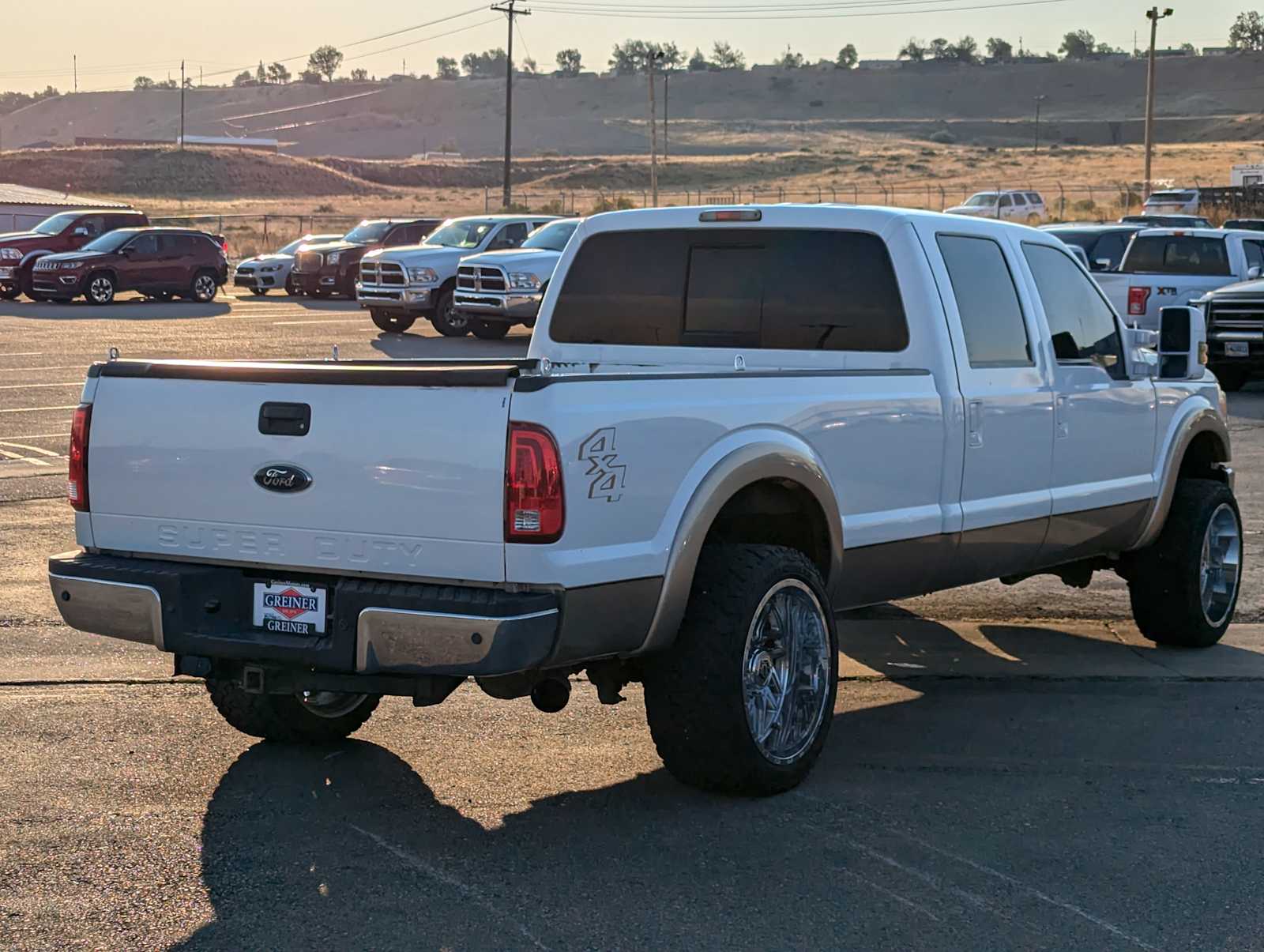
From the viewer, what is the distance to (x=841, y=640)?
8.34 metres

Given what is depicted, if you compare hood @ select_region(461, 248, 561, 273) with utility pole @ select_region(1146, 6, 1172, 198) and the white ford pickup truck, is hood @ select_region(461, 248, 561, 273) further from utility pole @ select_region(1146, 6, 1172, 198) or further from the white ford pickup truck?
utility pole @ select_region(1146, 6, 1172, 198)

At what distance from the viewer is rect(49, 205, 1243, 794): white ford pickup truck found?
4977mm

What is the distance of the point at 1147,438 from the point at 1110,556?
61 cm

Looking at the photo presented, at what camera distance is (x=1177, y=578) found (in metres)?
8.16

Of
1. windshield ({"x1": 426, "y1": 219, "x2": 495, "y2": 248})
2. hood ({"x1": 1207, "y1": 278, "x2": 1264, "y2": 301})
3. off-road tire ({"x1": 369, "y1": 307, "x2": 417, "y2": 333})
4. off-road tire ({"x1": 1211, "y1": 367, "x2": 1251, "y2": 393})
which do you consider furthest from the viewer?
windshield ({"x1": 426, "y1": 219, "x2": 495, "y2": 248})

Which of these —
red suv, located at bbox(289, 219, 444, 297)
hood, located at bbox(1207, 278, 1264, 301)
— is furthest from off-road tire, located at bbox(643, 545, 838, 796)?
red suv, located at bbox(289, 219, 444, 297)

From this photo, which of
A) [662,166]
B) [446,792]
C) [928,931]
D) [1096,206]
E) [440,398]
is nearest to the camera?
[928,931]

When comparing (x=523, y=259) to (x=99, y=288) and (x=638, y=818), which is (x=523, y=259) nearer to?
(x=99, y=288)

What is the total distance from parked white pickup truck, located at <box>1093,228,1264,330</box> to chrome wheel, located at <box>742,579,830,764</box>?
17.9 meters

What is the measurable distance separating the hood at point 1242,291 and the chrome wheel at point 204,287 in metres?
22.1

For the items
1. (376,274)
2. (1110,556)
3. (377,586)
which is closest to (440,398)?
(377,586)

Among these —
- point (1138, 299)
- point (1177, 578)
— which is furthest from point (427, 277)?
point (1177, 578)

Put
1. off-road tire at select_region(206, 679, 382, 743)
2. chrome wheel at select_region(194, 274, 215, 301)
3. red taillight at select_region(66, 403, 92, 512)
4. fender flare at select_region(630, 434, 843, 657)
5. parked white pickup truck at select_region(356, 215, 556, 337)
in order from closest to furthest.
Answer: fender flare at select_region(630, 434, 843, 657) < red taillight at select_region(66, 403, 92, 512) < off-road tire at select_region(206, 679, 382, 743) < parked white pickup truck at select_region(356, 215, 556, 337) < chrome wheel at select_region(194, 274, 215, 301)

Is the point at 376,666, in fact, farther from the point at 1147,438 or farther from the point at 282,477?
the point at 1147,438
